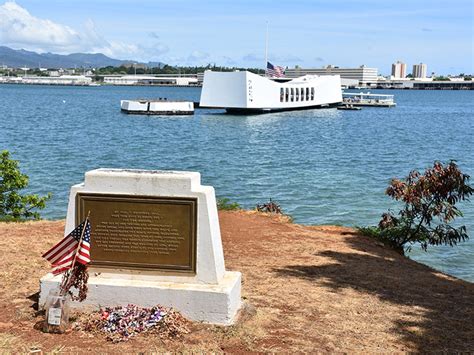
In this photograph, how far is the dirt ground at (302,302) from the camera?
5.61 meters

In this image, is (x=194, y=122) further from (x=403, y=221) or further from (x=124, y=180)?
(x=124, y=180)

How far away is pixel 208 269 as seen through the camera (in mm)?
6066

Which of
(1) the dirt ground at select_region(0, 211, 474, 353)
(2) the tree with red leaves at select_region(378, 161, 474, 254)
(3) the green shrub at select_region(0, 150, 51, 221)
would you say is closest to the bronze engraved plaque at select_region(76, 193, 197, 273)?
(1) the dirt ground at select_region(0, 211, 474, 353)

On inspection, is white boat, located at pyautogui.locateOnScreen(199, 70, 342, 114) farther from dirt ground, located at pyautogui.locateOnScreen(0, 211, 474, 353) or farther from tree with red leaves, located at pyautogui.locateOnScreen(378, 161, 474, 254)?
dirt ground, located at pyautogui.locateOnScreen(0, 211, 474, 353)

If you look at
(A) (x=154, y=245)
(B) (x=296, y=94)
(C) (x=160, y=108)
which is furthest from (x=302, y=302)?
(B) (x=296, y=94)

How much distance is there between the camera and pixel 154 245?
6.10 meters

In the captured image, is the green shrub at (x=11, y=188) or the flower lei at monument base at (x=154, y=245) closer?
the flower lei at monument base at (x=154, y=245)

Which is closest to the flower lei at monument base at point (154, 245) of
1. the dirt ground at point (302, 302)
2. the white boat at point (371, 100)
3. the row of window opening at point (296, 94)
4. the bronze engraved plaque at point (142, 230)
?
the bronze engraved plaque at point (142, 230)

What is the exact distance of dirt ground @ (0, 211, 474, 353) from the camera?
561 centimetres

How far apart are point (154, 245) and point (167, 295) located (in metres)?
0.49

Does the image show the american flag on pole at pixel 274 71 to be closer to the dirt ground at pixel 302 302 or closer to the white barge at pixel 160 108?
the white barge at pixel 160 108

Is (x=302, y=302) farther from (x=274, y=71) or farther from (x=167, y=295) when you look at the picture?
(x=274, y=71)

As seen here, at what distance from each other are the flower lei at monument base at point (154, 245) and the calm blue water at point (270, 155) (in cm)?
727

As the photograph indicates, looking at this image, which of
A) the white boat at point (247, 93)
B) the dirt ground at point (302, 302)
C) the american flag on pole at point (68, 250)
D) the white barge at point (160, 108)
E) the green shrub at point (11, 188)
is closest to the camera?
the dirt ground at point (302, 302)
